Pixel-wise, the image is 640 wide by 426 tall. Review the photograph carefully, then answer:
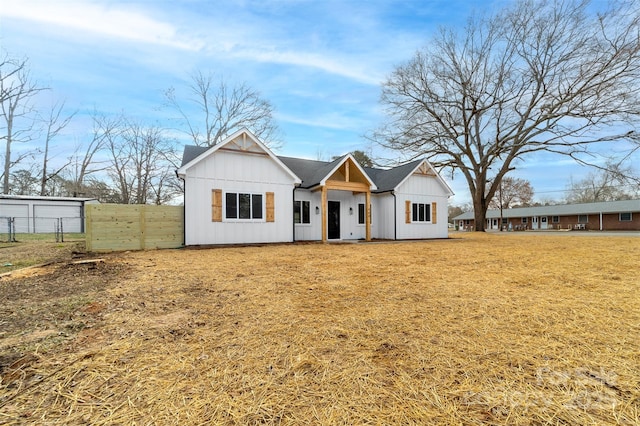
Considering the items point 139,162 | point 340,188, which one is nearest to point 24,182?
point 139,162

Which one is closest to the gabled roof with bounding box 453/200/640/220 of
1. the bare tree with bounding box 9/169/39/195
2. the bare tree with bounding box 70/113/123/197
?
the bare tree with bounding box 70/113/123/197

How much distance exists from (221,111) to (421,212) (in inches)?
772

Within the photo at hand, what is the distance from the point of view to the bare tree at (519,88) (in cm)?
1518

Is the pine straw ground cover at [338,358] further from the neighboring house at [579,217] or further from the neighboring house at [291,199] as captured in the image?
the neighboring house at [579,217]

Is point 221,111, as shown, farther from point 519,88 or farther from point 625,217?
point 625,217

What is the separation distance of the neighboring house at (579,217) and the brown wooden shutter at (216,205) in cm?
3998

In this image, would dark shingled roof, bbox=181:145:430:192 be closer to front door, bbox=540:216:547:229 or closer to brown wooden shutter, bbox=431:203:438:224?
brown wooden shutter, bbox=431:203:438:224

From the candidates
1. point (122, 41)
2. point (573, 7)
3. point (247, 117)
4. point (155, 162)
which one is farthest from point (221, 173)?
point (573, 7)

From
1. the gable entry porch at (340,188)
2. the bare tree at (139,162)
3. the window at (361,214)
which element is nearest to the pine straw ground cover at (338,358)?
the gable entry porch at (340,188)

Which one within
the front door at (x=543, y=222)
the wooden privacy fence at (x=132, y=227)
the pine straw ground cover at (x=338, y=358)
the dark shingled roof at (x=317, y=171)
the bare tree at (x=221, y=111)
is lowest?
the front door at (x=543, y=222)

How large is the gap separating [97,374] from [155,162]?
27.4 metres

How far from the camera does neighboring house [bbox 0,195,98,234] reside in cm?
1952

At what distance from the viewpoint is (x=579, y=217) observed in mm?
32938

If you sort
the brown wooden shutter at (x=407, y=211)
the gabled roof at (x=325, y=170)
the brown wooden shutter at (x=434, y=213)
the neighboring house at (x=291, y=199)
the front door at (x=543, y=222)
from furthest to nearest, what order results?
1. the front door at (x=543, y=222)
2. the brown wooden shutter at (x=434, y=213)
3. the brown wooden shutter at (x=407, y=211)
4. the gabled roof at (x=325, y=170)
5. the neighboring house at (x=291, y=199)
